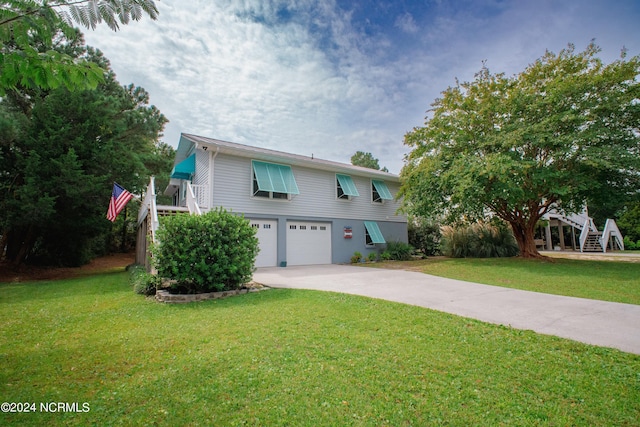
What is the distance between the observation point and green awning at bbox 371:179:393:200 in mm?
15922

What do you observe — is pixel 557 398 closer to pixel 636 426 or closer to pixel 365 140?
pixel 636 426

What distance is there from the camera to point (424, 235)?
18781mm

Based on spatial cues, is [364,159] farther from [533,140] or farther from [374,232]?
[533,140]

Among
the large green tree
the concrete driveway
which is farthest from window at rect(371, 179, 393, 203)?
the large green tree

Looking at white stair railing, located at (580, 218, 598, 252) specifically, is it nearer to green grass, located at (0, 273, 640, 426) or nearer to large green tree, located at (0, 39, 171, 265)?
green grass, located at (0, 273, 640, 426)

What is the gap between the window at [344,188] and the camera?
14.8m

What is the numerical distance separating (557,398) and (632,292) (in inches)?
258

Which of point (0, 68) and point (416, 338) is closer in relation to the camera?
point (0, 68)

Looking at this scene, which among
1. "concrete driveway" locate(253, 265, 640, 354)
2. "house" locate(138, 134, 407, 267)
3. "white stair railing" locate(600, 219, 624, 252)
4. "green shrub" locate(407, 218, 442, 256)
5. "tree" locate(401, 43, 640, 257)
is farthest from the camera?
"white stair railing" locate(600, 219, 624, 252)

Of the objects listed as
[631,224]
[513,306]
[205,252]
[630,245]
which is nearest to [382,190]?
[513,306]

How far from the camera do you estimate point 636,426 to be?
83.1 inches

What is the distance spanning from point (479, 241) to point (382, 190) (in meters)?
6.06

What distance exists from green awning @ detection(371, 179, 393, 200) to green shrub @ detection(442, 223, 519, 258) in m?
4.06

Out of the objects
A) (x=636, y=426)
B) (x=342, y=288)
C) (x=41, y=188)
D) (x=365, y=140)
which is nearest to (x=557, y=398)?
(x=636, y=426)
